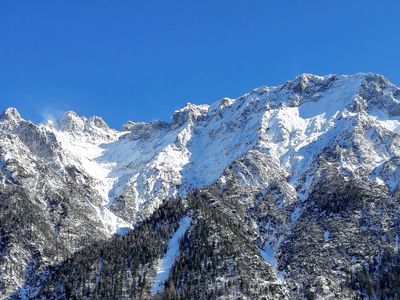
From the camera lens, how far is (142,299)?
4001 inches

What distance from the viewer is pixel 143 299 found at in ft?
333

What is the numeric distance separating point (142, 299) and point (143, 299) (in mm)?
179
